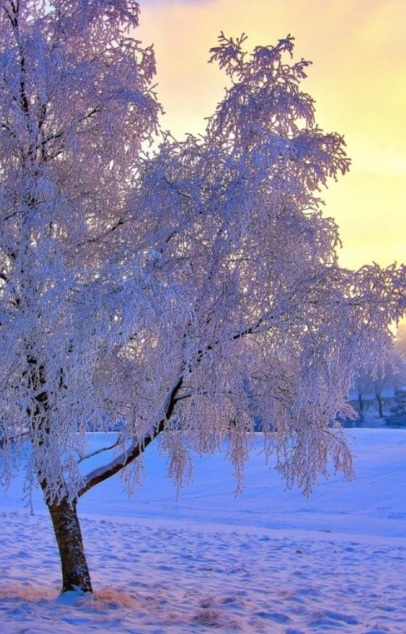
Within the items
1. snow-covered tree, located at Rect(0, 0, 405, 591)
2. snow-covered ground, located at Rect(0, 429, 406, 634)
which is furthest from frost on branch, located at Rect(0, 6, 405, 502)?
snow-covered ground, located at Rect(0, 429, 406, 634)

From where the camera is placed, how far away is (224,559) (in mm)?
11094

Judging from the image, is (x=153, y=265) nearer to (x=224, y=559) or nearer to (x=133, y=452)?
(x=133, y=452)

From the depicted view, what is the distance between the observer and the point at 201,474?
22.5m

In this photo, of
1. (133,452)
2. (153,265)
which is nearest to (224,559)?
(133,452)

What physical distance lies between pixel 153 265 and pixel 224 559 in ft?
24.5

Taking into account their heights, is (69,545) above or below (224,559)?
above

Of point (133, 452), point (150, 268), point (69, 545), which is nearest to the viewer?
point (150, 268)

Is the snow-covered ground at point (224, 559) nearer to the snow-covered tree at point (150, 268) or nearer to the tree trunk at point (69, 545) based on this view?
the tree trunk at point (69, 545)

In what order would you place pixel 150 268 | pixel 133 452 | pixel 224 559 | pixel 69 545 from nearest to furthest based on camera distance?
pixel 150 268, pixel 133 452, pixel 69 545, pixel 224 559

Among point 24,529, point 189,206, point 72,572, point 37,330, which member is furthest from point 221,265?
point 24,529

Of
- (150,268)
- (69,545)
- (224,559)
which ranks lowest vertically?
(224,559)

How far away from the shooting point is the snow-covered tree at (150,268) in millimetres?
5527

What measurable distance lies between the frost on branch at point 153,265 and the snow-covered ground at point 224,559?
170 centimetres

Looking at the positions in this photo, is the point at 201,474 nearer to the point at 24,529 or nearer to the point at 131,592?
the point at 24,529
